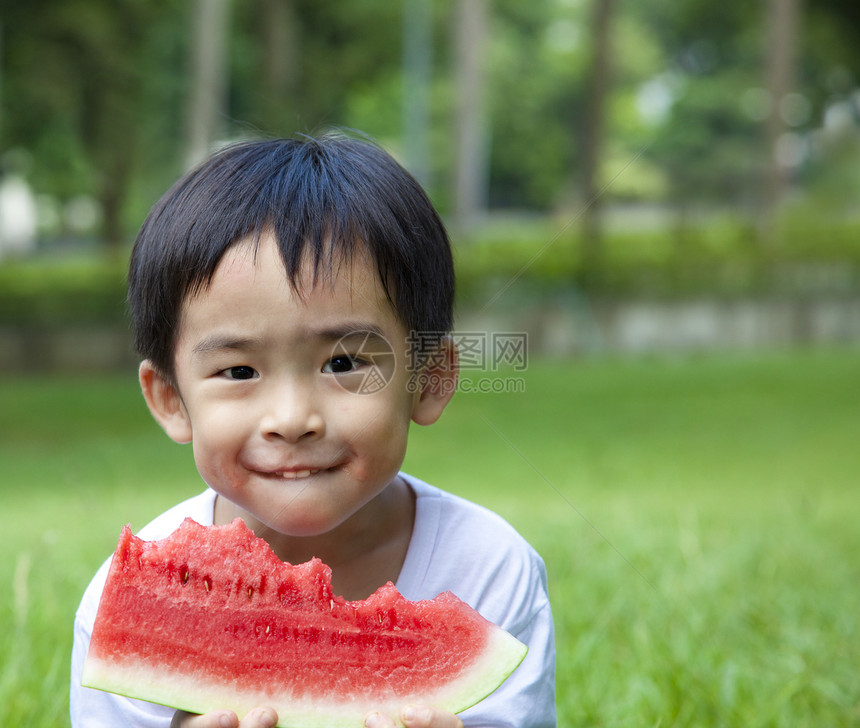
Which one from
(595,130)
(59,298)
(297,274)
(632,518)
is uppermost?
(595,130)

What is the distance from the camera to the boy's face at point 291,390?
1373 millimetres

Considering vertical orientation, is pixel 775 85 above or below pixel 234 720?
above

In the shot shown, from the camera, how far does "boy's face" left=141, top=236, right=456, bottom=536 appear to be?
4.50 feet

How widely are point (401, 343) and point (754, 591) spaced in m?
1.72

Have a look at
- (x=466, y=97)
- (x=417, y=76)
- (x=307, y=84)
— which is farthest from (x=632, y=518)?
(x=417, y=76)

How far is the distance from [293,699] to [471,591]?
0.37 m

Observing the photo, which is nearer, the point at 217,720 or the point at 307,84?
the point at 217,720

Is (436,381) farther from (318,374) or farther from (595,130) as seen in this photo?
(595,130)

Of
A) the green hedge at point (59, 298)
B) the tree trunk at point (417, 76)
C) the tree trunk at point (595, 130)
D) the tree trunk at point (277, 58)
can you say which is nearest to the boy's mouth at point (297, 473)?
the tree trunk at point (595, 130)

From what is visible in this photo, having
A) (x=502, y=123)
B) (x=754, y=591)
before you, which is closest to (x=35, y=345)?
(x=754, y=591)

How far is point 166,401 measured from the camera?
1603mm

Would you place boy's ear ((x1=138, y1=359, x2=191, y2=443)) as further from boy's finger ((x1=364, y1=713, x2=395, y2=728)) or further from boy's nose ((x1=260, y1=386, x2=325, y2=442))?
boy's finger ((x1=364, y1=713, x2=395, y2=728))

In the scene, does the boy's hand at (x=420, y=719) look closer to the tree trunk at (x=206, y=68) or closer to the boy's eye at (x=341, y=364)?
the boy's eye at (x=341, y=364)

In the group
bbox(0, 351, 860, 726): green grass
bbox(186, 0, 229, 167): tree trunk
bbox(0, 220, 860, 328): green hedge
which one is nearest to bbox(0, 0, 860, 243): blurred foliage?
bbox(186, 0, 229, 167): tree trunk
